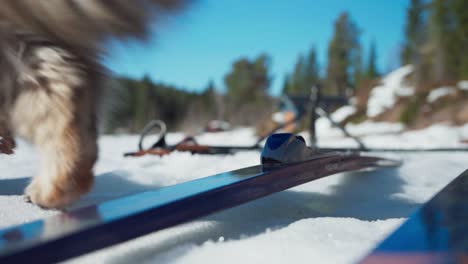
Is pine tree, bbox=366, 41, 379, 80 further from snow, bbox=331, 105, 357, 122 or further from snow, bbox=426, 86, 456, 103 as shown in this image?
snow, bbox=426, 86, 456, 103

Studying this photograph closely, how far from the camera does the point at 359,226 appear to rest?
68cm

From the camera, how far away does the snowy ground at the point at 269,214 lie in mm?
529

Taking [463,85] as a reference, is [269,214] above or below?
below

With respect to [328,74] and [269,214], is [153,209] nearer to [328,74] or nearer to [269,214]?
[269,214]

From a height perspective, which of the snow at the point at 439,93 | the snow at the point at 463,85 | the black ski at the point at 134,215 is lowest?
the black ski at the point at 134,215

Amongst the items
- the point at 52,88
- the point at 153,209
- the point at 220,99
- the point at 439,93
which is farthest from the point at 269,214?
the point at 220,99

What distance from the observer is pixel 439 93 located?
36.2 ft

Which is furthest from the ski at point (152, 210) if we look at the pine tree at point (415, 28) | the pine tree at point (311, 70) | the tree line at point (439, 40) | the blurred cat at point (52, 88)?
the pine tree at point (311, 70)

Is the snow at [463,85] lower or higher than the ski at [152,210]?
higher

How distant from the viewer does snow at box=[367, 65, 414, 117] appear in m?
14.8

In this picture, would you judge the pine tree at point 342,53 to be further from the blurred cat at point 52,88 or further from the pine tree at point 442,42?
the blurred cat at point 52,88

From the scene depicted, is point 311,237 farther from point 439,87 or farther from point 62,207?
point 439,87

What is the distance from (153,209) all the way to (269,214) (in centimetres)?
35

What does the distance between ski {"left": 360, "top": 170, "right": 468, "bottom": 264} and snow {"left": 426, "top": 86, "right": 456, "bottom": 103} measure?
36.7ft
